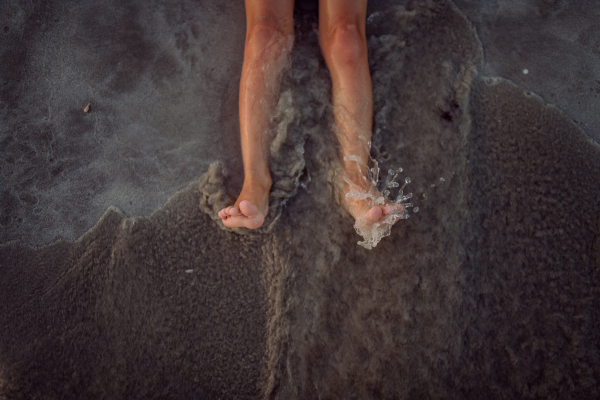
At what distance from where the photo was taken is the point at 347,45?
1512 millimetres

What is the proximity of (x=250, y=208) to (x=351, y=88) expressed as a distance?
0.67 metres

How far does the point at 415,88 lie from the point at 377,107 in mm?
217

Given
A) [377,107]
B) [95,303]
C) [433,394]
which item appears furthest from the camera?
[377,107]

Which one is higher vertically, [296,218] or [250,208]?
[250,208]

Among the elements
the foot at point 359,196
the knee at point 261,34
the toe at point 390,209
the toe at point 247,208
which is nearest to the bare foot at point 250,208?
the toe at point 247,208

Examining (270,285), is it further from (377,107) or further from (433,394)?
(377,107)

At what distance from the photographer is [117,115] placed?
5.45ft

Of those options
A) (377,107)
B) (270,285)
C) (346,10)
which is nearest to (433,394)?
(270,285)

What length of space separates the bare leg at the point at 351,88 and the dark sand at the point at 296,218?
8cm

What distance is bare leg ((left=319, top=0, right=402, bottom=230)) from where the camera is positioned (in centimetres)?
149

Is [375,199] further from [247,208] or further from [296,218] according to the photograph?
[247,208]

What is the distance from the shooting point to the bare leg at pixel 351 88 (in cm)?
149

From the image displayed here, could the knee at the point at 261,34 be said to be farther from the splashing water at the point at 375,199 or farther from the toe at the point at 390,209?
the toe at the point at 390,209

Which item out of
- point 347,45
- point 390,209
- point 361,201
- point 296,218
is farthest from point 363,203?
point 347,45
